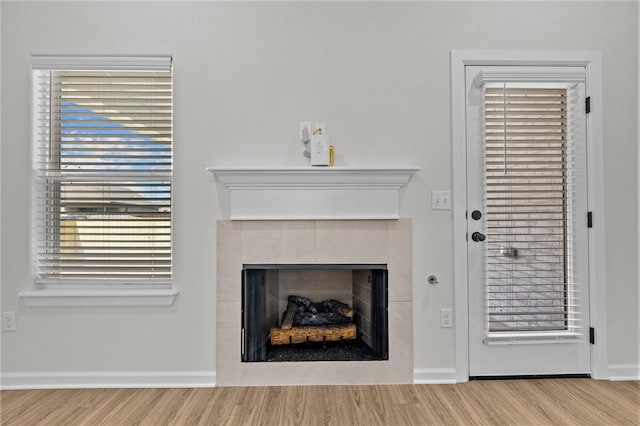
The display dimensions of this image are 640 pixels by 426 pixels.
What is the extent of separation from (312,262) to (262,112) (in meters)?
1.01

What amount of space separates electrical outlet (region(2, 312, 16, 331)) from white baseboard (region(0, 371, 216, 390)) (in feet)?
0.92

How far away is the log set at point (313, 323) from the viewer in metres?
2.56

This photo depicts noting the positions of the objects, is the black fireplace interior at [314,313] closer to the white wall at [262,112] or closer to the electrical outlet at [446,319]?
the white wall at [262,112]

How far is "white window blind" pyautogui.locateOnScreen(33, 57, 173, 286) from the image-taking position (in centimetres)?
254

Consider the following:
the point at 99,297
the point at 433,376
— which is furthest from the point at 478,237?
the point at 99,297

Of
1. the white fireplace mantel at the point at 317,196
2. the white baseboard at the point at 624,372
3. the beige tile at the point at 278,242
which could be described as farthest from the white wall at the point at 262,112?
the beige tile at the point at 278,242

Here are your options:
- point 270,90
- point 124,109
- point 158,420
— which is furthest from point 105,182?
point 158,420

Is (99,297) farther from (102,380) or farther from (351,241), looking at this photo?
(351,241)

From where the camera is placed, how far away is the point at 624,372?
8.29 ft

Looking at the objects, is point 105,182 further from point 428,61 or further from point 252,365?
point 428,61

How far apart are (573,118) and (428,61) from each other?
1009 millimetres

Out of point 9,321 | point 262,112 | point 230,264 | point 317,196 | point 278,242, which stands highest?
point 262,112

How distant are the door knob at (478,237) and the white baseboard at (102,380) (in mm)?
1863

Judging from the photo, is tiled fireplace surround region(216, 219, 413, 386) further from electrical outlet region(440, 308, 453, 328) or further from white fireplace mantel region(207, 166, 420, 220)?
electrical outlet region(440, 308, 453, 328)
